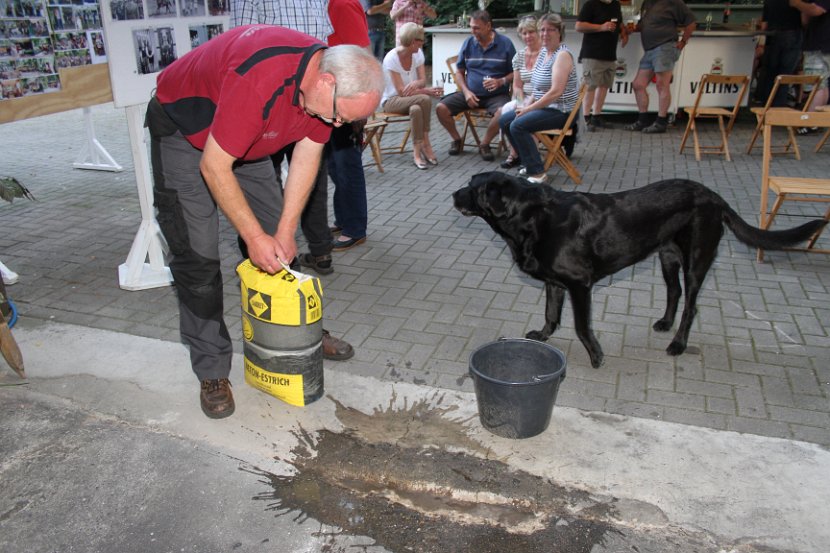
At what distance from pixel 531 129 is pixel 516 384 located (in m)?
4.74

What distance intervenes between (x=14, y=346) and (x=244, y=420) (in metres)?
1.32

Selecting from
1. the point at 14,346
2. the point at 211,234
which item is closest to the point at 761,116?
the point at 211,234

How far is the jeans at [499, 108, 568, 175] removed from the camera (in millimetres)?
6949

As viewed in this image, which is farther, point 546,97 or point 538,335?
point 546,97

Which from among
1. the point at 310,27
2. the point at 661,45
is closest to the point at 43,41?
the point at 310,27

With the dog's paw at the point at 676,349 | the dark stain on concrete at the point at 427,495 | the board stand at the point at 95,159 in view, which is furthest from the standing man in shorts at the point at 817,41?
the board stand at the point at 95,159

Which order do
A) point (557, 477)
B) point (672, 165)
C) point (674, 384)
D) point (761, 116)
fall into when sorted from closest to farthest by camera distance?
point (557, 477)
point (674, 384)
point (761, 116)
point (672, 165)

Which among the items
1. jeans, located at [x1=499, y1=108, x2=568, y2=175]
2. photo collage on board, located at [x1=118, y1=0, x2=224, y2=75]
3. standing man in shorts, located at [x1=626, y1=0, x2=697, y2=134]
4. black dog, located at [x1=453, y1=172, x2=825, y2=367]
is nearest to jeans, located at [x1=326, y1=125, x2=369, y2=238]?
photo collage on board, located at [x1=118, y1=0, x2=224, y2=75]

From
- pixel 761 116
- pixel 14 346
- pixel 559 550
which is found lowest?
pixel 559 550

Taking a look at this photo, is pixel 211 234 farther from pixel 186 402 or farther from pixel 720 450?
pixel 720 450

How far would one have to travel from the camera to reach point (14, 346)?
3.43m

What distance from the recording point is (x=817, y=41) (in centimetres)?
866

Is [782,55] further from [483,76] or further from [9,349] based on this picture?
[9,349]

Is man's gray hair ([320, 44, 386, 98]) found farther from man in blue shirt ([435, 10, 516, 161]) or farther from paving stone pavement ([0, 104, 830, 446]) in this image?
man in blue shirt ([435, 10, 516, 161])
